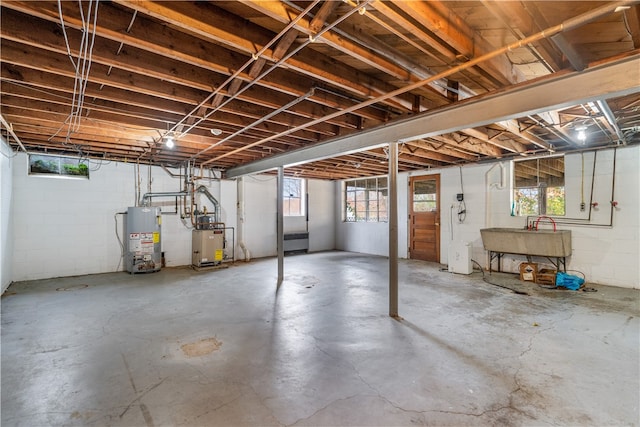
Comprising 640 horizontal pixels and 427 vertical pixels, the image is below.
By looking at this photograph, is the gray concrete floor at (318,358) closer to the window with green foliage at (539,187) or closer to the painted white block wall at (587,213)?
the painted white block wall at (587,213)

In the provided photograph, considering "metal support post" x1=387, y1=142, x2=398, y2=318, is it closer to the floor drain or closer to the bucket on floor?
the bucket on floor

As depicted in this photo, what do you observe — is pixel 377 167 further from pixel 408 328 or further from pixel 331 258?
pixel 408 328

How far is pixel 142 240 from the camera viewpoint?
5.98m

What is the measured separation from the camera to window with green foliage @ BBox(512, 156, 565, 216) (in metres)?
5.59

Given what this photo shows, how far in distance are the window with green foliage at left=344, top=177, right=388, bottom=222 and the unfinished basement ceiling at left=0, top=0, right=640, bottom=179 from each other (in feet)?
14.0

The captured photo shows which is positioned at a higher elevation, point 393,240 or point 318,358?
point 393,240

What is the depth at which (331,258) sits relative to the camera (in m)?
8.06

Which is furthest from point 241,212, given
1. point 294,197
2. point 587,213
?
point 587,213

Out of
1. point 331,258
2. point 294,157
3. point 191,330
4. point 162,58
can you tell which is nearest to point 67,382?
point 191,330

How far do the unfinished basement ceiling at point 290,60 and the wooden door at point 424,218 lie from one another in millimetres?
3087

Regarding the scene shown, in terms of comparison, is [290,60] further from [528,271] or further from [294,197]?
[294,197]

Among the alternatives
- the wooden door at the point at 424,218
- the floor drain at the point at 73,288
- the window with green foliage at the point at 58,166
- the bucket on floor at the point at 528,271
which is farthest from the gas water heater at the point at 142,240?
the bucket on floor at the point at 528,271

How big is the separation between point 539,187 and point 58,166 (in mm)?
9322

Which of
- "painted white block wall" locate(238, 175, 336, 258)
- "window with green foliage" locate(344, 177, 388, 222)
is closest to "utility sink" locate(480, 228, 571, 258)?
"window with green foliage" locate(344, 177, 388, 222)
